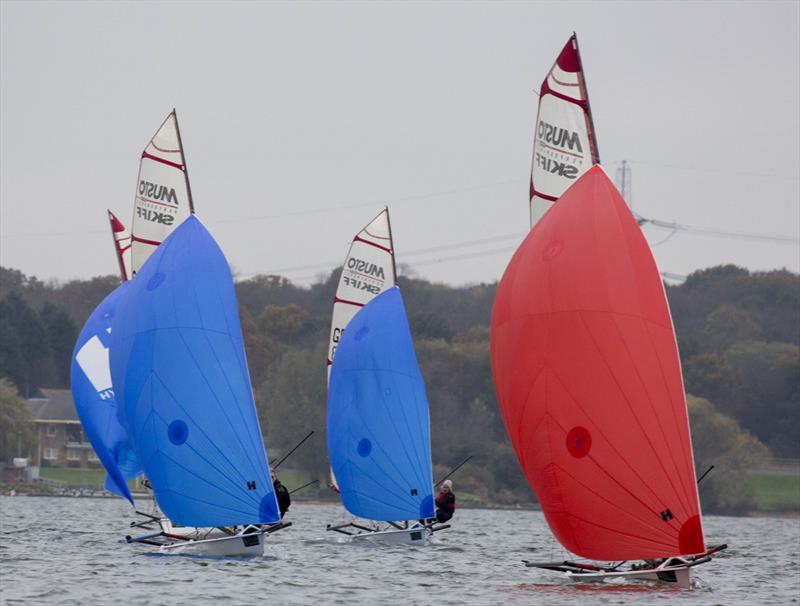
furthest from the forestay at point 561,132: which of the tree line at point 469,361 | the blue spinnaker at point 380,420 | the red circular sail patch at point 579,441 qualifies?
the tree line at point 469,361

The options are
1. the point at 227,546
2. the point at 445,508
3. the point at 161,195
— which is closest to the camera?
the point at 227,546

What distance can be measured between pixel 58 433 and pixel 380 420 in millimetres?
70620

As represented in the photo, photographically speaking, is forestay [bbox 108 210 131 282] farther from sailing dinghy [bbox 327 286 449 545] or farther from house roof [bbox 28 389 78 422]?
house roof [bbox 28 389 78 422]

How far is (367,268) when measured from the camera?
4003 cm

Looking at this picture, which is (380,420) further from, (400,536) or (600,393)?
(600,393)

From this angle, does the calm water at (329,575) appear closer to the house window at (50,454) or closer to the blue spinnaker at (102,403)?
the blue spinnaker at (102,403)

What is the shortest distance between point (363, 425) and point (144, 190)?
786 cm

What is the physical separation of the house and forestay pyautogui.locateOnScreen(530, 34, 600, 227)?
7821 cm

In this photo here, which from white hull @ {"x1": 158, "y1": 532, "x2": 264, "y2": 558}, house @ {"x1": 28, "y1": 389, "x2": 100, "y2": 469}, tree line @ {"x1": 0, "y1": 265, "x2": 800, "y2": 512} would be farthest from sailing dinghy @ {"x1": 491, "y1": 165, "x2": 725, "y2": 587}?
house @ {"x1": 28, "y1": 389, "x2": 100, "y2": 469}

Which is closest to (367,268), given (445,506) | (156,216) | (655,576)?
(445,506)

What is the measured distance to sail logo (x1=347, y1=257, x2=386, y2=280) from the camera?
131ft

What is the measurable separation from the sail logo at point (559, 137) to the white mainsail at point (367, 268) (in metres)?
13.5

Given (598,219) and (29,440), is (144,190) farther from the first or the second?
(29,440)

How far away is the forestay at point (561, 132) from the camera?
85.7 ft
